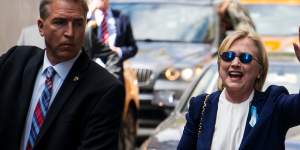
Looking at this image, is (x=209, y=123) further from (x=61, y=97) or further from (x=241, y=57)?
(x=61, y=97)

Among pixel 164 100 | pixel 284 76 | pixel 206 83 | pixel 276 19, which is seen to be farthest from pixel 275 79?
pixel 276 19

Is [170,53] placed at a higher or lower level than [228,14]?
lower

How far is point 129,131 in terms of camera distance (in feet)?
33.9

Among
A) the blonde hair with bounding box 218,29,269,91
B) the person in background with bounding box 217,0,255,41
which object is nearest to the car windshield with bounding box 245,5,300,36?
the person in background with bounding box 217,0,255,41

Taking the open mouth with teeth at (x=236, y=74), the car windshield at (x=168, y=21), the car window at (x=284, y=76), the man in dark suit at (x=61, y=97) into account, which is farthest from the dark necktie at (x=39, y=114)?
the car windshield at (x=168, y=21)

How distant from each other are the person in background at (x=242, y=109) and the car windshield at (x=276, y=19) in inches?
488

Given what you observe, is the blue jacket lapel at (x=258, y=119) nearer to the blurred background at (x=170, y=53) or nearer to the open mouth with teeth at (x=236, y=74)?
the open mouth with teeth at (x=236, y=74)

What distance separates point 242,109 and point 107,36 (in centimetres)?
575

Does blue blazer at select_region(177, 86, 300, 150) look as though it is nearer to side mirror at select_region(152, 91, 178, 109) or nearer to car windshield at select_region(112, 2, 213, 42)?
side mirror at select_region(152, 91, 178, 109)

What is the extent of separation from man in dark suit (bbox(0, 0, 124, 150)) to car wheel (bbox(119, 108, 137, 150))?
248 inches

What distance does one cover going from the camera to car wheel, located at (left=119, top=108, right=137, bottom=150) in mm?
10086

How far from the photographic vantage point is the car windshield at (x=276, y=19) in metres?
16.5

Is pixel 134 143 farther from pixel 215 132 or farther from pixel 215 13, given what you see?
pixel 215 132

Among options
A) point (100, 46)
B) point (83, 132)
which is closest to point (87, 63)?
point (83, 132)
